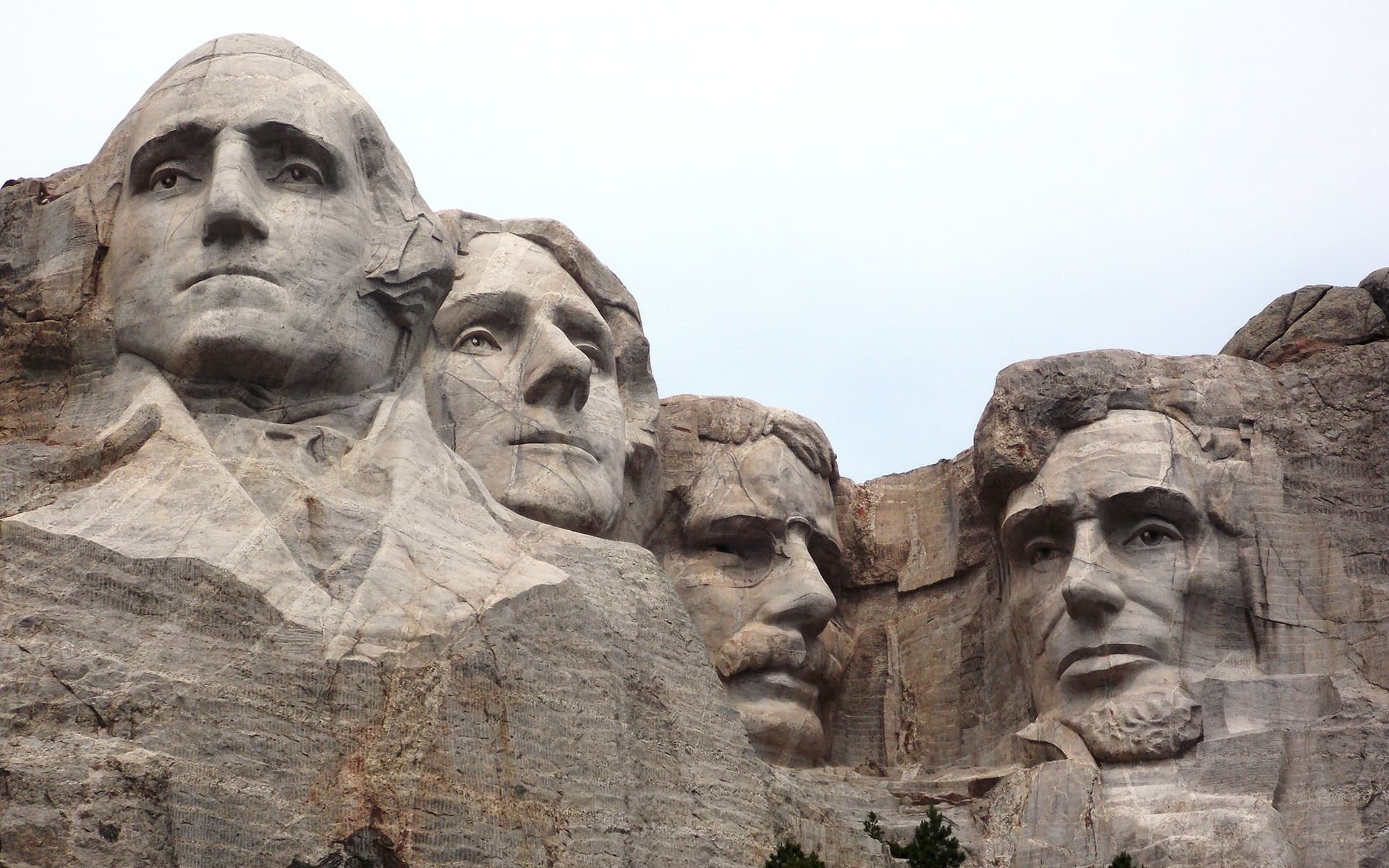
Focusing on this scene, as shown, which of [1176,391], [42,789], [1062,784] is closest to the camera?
[42,789]

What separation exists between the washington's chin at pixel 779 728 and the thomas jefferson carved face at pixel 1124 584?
44.8 inches

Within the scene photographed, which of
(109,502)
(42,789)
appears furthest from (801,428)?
(42,789)

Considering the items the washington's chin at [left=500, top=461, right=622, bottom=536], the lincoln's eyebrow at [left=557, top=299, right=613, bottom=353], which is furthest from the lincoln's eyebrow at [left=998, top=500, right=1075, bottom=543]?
the lincoln's eyebrow at [left=557, top=299, right=613, bottom=353]

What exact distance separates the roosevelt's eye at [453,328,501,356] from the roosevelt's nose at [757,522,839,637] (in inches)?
74.8

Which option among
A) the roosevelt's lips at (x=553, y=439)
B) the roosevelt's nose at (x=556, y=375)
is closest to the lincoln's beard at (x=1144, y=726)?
the roosevelt's lips at (x=553, y=439)

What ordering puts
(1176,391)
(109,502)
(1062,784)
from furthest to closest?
(1176,391), (1062,784), (109,502)

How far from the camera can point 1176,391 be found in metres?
14.5

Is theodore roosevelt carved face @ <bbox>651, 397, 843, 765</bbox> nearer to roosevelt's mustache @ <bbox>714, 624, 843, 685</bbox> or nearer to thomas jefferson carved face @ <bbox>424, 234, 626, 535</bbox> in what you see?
roosevelt's mustache @ <bbox>714, 624, 843, 685</bbox>

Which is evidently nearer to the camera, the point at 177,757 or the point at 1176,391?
the point at 177,757

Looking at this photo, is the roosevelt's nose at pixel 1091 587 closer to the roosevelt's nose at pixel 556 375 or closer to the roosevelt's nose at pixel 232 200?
the roosevelt's nose at pixel 556 375

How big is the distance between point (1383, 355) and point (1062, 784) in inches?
115

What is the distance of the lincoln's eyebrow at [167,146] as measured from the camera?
12.5 m

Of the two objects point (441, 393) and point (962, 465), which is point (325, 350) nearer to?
point (441, 393)

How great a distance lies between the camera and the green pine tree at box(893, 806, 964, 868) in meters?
12.7
